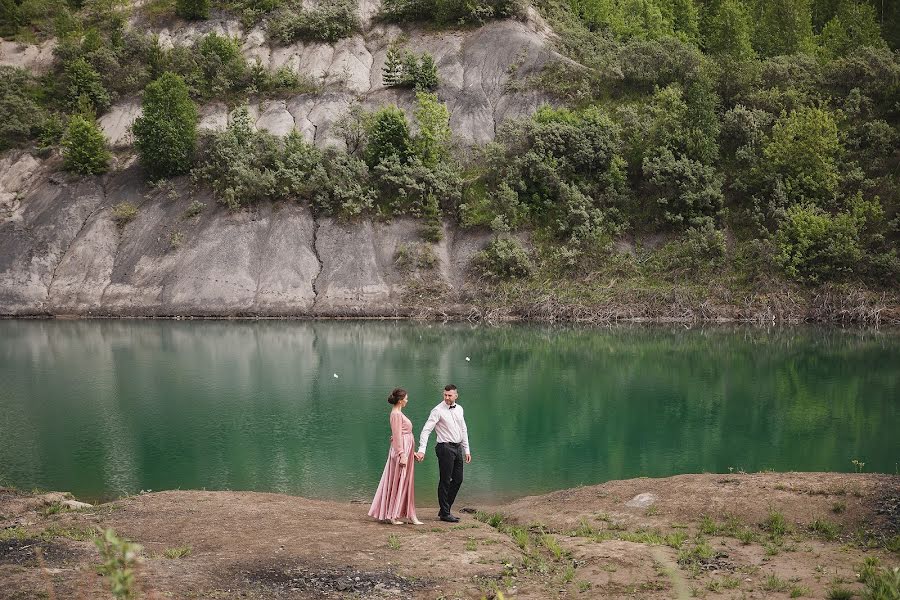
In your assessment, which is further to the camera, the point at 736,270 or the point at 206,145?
the point at 206,145

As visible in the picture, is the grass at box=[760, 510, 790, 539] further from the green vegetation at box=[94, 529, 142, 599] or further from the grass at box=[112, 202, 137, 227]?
the grass at box=[112, 202, 137, 227]

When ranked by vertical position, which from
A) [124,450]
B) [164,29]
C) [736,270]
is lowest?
[124,450]

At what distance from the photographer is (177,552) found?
11.8 metres

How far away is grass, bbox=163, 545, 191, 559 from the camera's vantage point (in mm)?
11703

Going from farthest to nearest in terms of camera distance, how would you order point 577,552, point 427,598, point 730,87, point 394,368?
point 730,87
point 394,368
point 577,552
point 427,598

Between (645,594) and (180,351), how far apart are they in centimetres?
3409

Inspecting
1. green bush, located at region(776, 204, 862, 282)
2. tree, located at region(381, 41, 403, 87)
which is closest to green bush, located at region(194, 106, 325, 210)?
tree, located at region(381, 41, 403, 87)

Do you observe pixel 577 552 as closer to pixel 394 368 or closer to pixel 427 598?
pixel 427 598

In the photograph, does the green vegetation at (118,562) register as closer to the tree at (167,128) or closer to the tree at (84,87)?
the tree at (167,128)

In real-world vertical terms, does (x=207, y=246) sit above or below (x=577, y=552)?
above

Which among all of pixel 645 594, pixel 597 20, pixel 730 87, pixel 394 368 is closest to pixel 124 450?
pixel 394 368

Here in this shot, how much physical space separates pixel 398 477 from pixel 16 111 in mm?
64745

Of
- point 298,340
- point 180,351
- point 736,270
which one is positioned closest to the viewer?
point 180,351

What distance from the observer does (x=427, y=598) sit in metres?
10.2
